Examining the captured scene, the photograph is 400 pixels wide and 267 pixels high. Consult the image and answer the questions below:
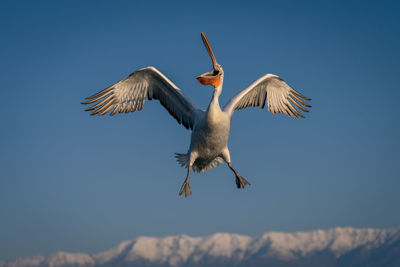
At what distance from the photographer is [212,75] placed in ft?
29.8

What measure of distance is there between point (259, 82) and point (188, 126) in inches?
83.7

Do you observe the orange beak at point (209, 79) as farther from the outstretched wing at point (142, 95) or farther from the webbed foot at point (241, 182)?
the webbed foot at point (241, 182)

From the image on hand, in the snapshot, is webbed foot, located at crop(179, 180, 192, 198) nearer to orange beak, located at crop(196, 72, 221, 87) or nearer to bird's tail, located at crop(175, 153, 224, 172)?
bird's tail, located at crop(175, 153, 224, 172)

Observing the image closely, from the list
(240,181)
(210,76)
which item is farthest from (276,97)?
(210,76)

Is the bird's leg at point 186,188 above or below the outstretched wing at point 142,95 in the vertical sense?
below

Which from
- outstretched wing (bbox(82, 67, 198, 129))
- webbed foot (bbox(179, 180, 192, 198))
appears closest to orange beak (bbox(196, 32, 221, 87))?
outstretched wing (bbox(82, 67, 198, 129))

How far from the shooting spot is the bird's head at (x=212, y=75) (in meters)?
8.68

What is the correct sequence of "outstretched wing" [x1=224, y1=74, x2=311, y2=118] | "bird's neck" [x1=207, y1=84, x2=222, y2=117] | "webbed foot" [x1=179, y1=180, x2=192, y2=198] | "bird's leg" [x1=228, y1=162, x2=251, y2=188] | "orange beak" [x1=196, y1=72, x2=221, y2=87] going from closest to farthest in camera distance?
"orange beak" [x1=196, y1=72, x2=221, y2=87] → "bird's neck" [x1=207, y1=84, x2=222, y2=117] → "webbed foot" [x1=179, y1=180, x2=192, y2=198] → "bird's leg" [x1=228, y1=162, x2=251, y2=188] → "outstretched wing" [x1=224, y1=74, x2=311, y2=118]

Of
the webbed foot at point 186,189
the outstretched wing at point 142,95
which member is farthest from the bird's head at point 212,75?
the webbed foot at point 186,189

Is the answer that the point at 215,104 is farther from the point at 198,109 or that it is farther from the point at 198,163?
the point at 198,163

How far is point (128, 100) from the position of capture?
1166 centimetres

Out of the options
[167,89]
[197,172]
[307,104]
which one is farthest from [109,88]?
[307,104]

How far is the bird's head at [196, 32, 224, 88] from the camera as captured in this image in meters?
8.68

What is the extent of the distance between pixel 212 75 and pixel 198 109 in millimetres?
1383
